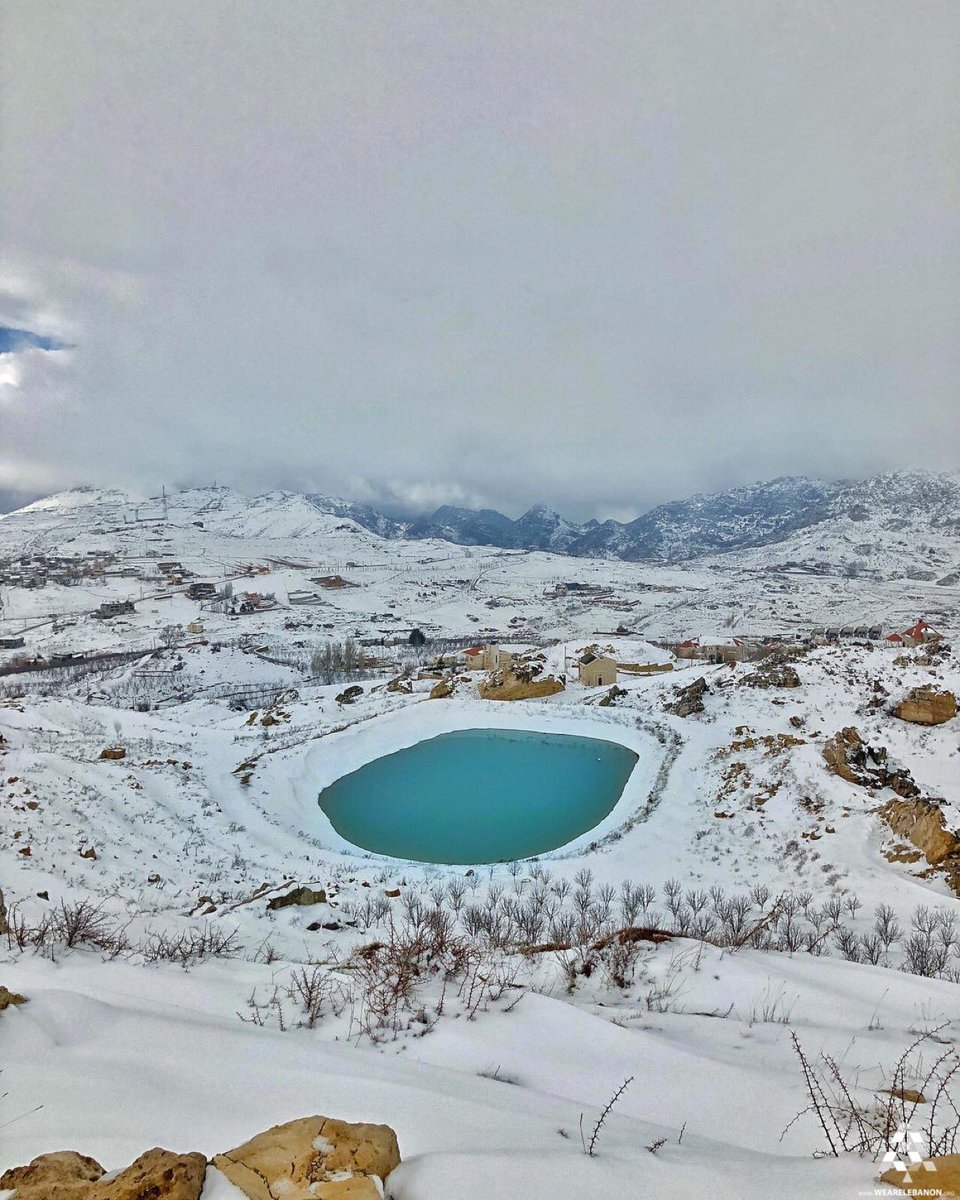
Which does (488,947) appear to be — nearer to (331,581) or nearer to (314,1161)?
(314,1161)

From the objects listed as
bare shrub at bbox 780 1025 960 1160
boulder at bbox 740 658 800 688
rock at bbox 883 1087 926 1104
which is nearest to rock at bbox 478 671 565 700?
boulder at bbox 740 658 800 688

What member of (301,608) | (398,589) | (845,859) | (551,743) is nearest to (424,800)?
(551,743)

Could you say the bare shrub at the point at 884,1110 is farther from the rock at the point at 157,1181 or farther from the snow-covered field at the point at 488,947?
the rock at the point at 157,1181

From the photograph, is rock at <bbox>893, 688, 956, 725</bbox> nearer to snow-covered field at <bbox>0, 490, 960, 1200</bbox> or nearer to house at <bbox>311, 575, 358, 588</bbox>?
snow-covered field at <bbox>0, 490, 960, 1200</bbox>

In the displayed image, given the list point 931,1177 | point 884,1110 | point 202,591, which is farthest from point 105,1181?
point 202,591

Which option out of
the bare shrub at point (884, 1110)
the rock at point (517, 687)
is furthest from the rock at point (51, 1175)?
the rock at point (517, 687)

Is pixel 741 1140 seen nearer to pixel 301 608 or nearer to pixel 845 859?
pixel 845 859
